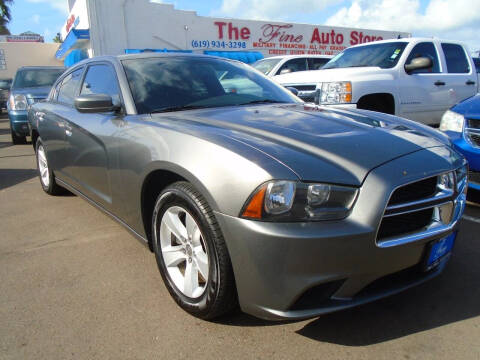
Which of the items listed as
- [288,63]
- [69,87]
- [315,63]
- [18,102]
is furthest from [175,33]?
[69,87]

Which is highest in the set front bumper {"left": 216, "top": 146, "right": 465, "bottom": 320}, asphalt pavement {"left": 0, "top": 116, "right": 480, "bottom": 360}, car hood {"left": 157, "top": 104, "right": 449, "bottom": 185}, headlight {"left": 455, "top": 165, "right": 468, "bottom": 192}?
car hood {"left": 157, "top": 104, "right": 449, "bottom": 185}

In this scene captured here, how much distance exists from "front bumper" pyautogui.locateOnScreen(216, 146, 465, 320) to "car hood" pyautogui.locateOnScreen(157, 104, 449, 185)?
137 mm

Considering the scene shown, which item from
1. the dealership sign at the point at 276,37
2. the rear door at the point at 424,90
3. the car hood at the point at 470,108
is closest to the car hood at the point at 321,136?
the car hood at the point at 470,108

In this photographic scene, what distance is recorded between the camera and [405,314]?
2.32 meters

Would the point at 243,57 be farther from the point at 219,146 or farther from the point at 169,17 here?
the point at 219,146

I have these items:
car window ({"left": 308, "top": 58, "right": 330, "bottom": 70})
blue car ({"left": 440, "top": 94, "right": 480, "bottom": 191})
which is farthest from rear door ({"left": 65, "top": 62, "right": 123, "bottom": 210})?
car window ({"left": 308, "top": 58, "right": 330, "bottom": 70})

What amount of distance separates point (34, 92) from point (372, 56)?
22.5 feet

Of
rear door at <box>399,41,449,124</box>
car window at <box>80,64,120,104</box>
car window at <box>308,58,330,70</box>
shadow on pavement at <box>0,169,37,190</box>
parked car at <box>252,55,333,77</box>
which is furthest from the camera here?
car window at <box>308,58,330,70</box>

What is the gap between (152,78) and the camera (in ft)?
10.2

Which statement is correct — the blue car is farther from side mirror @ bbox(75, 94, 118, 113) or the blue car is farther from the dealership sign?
the dealership sign

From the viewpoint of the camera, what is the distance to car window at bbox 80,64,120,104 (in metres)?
3.19

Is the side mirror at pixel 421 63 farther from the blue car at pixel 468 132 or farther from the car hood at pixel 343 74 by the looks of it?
the blue car at pixel 468 132

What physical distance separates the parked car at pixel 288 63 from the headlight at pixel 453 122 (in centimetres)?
521

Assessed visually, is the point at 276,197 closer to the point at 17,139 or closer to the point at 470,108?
the point at 470,108
